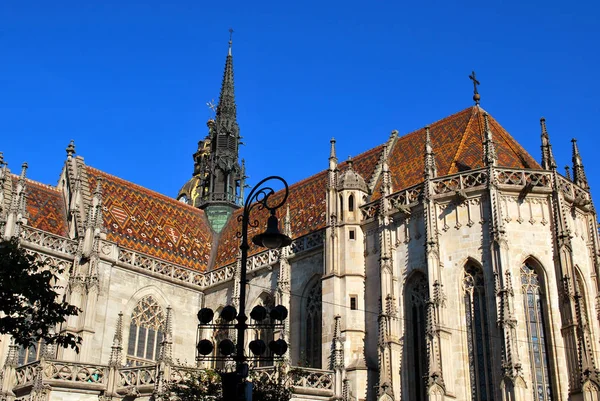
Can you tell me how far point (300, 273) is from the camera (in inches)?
1081

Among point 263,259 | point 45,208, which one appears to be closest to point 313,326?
point 263,259

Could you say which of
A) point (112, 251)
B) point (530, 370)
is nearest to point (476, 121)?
point (530, 370)

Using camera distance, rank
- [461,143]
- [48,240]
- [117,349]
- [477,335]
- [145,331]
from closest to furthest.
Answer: [477,335] → [117,349] → [461,143] → [48,240] → [145,331]

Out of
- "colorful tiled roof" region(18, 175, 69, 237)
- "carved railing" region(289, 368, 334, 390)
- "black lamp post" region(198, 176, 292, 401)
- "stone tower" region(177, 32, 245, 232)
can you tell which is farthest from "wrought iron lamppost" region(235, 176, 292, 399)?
"stone tower" region(177, 32, 245, 232)

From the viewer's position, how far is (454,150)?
25906 mm

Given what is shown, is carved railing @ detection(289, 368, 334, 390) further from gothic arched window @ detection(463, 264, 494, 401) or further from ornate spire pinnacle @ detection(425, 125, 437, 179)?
ornate spire pinnacle @ detection(425, 125, 437, 179)

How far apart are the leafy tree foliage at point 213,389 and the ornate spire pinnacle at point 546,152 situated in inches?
392

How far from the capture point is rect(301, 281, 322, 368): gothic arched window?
26094 millimetres

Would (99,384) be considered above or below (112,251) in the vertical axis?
below

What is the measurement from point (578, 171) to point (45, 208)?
1897 cm

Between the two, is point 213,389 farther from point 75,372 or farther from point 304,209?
point 304,209

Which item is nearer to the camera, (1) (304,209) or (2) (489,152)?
(2) (489,152)

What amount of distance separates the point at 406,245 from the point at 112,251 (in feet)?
35.7

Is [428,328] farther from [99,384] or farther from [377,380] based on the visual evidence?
[99,384]
